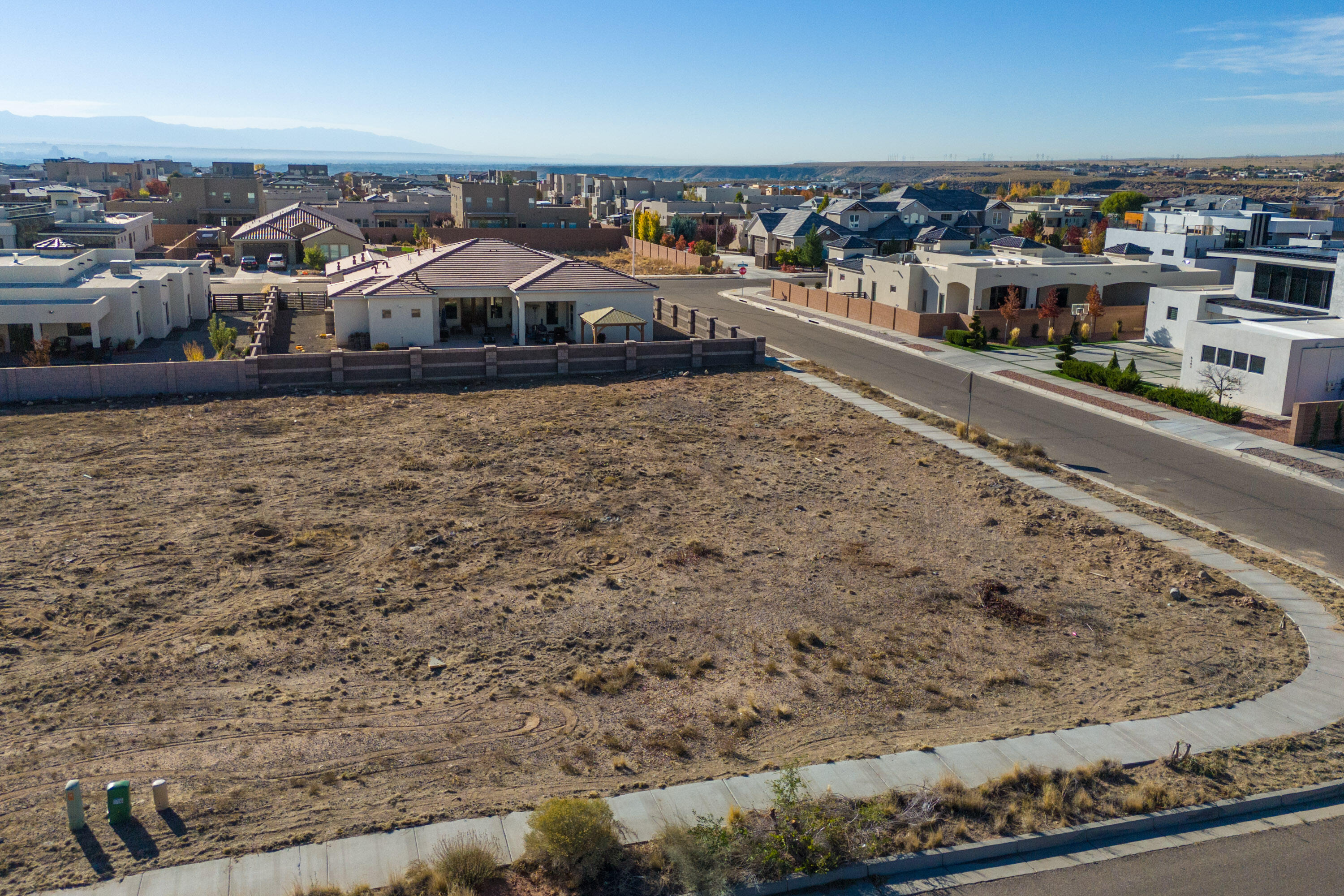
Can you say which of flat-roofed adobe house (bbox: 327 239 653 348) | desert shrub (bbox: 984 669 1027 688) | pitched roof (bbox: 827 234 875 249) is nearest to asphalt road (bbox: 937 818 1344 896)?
desert shrub (bbox: 984 669 1027 688)

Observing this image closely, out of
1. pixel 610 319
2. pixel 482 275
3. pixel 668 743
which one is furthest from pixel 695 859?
pixel 482 275

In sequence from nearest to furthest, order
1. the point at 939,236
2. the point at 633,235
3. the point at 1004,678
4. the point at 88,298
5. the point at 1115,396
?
the point at 1004,678, the point at 1115,396, the point at 88,298, the point at 939,236, the point at 633,235

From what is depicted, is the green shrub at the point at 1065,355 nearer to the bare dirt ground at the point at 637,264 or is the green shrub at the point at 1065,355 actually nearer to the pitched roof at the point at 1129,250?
the pitched roof at the point at 1129,250

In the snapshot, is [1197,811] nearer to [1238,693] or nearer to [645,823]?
[1238,693]

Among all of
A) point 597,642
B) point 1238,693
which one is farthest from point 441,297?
point 1238,693

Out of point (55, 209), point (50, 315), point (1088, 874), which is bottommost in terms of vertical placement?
point (1088, 874)

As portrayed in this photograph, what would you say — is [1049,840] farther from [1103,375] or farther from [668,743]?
[1103,375]

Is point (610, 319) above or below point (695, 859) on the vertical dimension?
above

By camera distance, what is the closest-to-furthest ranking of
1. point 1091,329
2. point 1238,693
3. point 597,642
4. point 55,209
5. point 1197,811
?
1. point 1197,811
2. point 1238,693
3. point 597,642
4. point 1091,329
5. point 55,209
